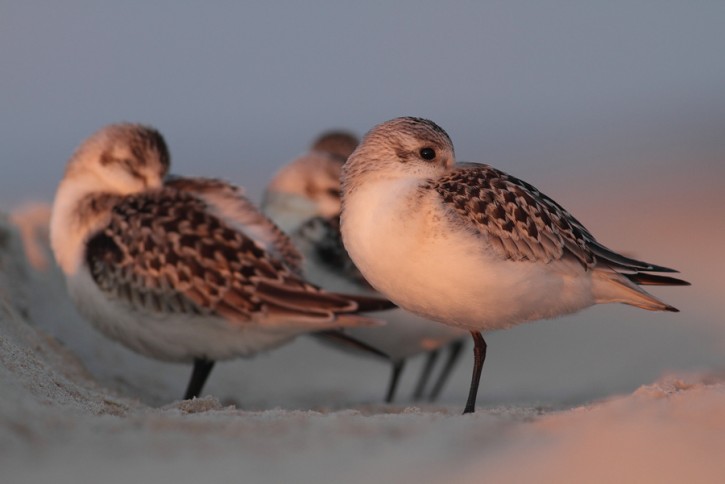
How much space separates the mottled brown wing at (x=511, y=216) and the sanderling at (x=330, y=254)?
72.9 inches

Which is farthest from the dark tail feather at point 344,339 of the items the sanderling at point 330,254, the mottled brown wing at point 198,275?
the mottled brown wing at point 198,275

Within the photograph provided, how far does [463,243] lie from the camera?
460 centimetres

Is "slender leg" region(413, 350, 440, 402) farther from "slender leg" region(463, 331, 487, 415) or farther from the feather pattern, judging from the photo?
the feather pattern

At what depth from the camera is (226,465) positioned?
338 cm

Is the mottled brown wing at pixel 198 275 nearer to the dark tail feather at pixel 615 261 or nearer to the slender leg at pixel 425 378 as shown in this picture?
the dark tail feather at pixel 615 261

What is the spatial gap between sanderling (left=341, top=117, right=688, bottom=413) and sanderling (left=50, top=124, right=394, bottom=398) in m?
1.13

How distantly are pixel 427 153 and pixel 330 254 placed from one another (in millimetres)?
2406

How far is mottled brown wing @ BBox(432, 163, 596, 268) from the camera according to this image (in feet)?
15.5

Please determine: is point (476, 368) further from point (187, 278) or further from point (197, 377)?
point (197, 377)

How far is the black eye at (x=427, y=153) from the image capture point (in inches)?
197

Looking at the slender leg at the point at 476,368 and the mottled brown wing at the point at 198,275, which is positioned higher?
the slender leg at the point at 476,368

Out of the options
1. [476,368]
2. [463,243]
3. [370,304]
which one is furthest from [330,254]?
[463,243]

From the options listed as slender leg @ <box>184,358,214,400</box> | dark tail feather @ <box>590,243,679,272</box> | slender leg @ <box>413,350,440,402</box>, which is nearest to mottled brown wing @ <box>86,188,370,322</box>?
slender leg @ <box>184,358,214,400</box>

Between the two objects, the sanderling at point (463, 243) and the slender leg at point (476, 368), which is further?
the slender leg at point (476, 368)
